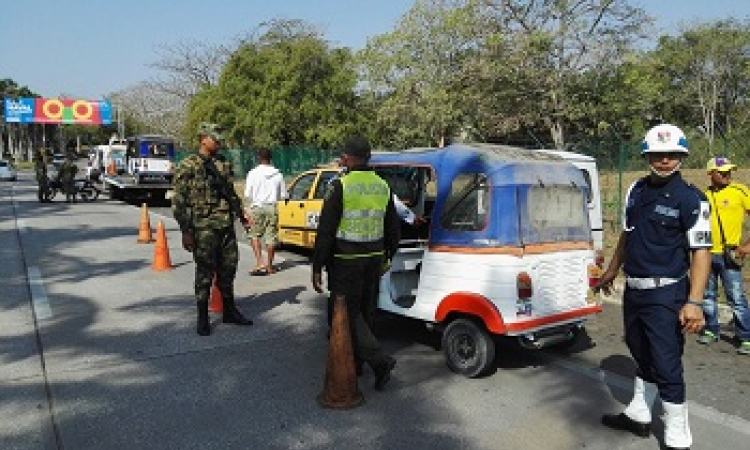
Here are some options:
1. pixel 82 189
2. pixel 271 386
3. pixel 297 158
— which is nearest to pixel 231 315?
pixel 271 386

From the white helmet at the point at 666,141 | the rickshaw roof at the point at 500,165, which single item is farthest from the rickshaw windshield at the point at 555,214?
the white helmet at the point at 666,141

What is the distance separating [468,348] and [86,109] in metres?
63.9

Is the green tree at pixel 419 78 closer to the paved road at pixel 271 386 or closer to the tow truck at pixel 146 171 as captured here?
the tow truck at pixel 146 171

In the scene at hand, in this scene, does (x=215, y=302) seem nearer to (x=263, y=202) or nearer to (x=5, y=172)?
(x=263, y=202)

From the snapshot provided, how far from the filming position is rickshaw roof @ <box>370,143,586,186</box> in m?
4.70

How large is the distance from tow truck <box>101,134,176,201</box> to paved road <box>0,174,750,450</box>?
566 inches

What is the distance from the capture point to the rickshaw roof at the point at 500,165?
185 inches

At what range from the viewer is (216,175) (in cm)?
572

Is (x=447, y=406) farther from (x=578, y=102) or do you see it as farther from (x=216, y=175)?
(x=578, y=102)

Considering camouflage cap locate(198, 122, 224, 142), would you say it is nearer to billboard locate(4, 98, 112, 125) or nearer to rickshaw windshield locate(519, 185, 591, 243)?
rickshaw windshield locate(519, 185, 591, 243)

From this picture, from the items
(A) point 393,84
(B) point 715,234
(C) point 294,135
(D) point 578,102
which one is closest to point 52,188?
(C) point 294,135

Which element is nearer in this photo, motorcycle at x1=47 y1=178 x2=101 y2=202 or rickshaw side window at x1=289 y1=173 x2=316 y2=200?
rickshaw side window at x1=289 y1=173 x2=316 y2=200

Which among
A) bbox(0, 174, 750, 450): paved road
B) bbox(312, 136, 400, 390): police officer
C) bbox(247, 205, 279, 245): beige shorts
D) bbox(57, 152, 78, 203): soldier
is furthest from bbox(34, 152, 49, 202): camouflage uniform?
bbox(312, 136, 400, 390): police officer

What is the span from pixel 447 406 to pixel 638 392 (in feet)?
4.03
